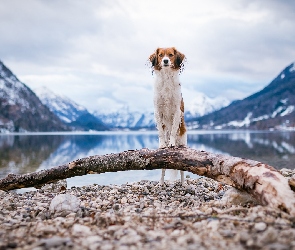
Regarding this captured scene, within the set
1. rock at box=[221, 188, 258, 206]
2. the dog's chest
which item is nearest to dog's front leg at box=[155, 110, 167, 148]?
the dog's chest

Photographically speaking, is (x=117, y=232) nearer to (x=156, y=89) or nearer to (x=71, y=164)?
(x=71, y=164)

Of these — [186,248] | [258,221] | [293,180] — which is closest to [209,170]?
[293,180]

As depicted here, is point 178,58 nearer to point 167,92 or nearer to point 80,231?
point 167,92

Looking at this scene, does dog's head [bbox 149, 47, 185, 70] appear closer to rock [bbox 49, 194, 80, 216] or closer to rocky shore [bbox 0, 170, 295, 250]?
rocky shore [bbox 0, 170, 295, 250]

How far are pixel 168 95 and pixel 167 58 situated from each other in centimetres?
113

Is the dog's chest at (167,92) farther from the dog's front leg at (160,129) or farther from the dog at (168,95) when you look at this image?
the dog's front leg at (160,129)

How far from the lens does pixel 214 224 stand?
540cm

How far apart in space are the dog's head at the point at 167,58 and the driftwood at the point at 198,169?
2.50 meters

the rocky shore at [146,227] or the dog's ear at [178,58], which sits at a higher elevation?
the dog's ear at [178,58]

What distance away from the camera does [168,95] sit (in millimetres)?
10500

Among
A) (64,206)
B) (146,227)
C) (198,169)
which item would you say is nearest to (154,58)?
(198,169)

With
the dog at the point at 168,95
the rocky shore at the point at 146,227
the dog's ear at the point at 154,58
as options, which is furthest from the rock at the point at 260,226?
the dog's ear at the point at 154,58

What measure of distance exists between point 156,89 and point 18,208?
503 cm

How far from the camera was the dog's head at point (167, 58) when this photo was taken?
397 inches
